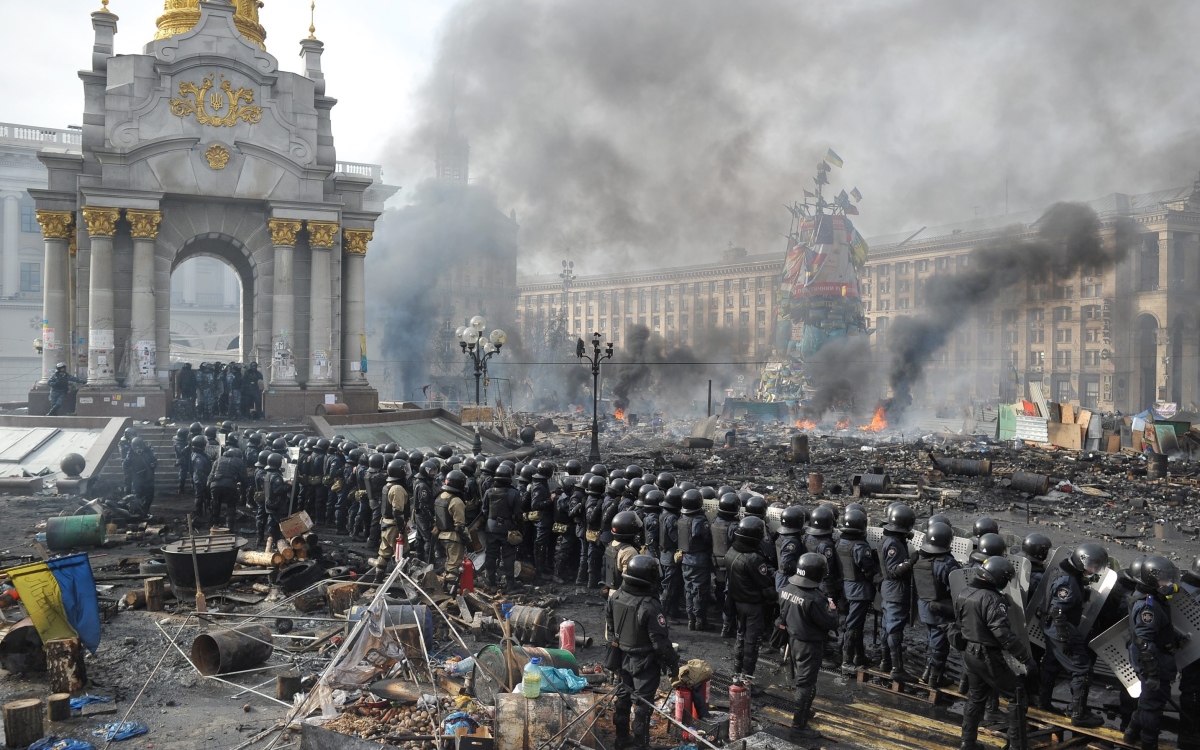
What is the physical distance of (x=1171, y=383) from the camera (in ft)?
182

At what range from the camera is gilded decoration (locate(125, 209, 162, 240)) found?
2559 cm

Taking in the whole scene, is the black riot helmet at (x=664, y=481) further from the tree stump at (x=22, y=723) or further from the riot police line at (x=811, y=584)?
the tree stump at (x=22, y=723)

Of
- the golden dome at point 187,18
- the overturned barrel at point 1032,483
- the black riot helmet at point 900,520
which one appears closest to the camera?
the black riot helmet at point 900,520

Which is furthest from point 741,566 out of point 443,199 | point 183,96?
point 443,199

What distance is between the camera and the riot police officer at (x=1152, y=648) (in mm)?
6520

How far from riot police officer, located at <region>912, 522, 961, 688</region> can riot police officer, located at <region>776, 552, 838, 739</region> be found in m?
1.42

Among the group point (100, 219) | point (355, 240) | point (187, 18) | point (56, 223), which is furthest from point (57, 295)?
point (187, 18)

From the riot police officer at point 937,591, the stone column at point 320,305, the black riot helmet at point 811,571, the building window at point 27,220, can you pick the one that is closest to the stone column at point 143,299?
the stone column at point 320,305

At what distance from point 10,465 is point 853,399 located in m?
44.5

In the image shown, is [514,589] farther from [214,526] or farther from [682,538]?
[214,526]

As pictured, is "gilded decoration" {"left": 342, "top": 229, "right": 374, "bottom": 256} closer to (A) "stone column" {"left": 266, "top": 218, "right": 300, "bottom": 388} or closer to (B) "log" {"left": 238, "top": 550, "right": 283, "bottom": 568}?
(A) "stone column" {"left": 266, "top": 218, "right": 300, "bottom": 388}

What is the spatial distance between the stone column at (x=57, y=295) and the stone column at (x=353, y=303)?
27.6 feet

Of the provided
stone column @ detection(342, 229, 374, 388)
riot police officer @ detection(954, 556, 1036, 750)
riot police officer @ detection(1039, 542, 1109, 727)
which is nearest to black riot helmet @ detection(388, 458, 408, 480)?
riot police officer @ detection(954, 556, 1036, 750)

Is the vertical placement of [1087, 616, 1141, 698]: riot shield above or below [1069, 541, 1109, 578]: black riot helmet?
below
